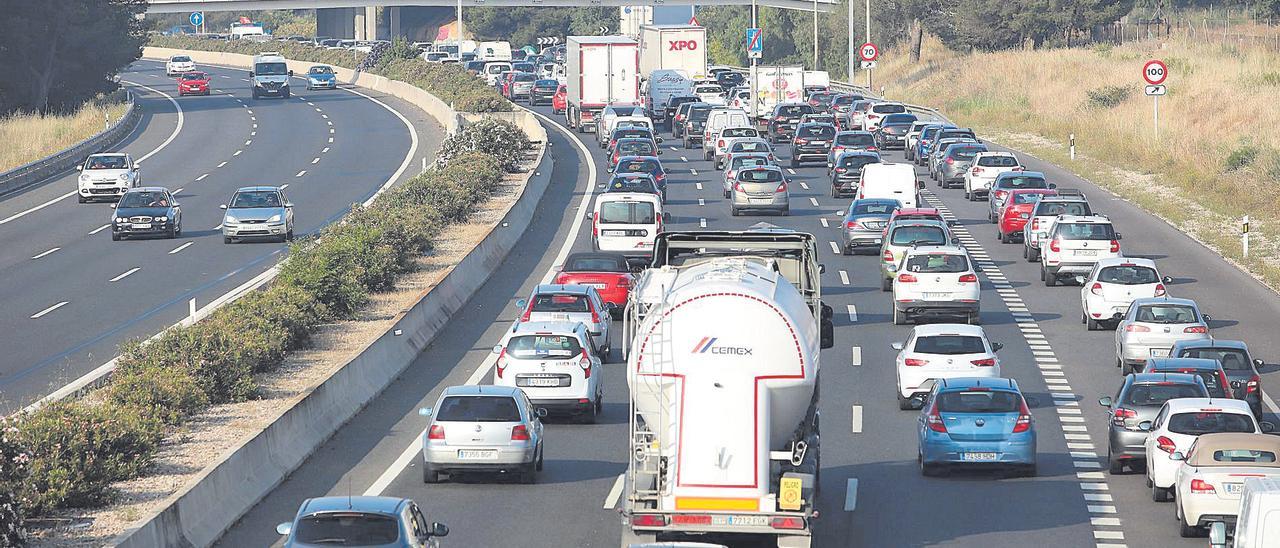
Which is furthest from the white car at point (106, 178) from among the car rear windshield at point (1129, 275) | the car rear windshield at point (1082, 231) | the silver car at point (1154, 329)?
the silver car at point (1154, 329)

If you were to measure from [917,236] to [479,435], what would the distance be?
69.5 ft

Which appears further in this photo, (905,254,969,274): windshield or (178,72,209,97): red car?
(178,72,209,97): red car

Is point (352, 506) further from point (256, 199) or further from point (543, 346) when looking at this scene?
point (256, 199)

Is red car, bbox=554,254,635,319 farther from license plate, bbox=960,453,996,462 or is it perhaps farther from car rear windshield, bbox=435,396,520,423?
car rear windshield, bbox=435,396,520,423

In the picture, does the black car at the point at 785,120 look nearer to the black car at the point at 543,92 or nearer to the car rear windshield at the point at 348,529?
the black car at the point at 543,92

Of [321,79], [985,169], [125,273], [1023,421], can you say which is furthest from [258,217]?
[321,79]

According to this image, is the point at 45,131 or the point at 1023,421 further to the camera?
the point at 45,131

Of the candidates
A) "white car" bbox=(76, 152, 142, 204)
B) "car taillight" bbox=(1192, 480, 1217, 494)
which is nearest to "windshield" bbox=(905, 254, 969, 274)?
"car taillight" bbox=(1192, 480, 1217, 494)

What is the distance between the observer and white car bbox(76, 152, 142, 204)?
205ft

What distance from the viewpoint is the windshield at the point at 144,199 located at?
173 feet

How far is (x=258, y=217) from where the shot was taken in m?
51.1

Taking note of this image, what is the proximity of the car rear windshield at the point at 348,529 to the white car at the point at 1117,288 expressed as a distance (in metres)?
24.0

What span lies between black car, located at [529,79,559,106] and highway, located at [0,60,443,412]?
7316mm

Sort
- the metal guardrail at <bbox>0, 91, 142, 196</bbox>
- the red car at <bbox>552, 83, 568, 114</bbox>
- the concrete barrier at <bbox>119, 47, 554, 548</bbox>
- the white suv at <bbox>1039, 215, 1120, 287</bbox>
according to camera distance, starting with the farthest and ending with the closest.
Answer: the red car at <bbox>552, 83, 568, 114</bbox>, the metal guardrail at <bbox>0, 91, 142, 196</bbox>, the white suv at <bbox>1039, 215, 1120, 287</bbox>, the concrete barrier at <bbox>119, 47, 554, 548</bbox>
